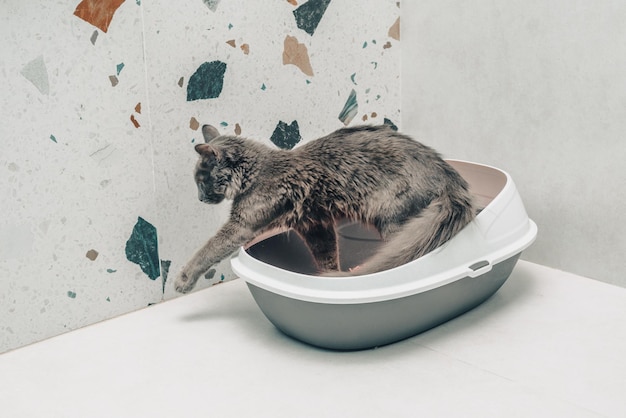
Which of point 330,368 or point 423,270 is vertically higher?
point 423,270

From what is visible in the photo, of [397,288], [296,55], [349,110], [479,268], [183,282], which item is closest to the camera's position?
[397,288]

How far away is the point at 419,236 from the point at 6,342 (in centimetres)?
86

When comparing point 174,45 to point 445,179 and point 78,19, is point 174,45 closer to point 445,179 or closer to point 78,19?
point 78,19

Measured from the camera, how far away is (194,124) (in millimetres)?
1538

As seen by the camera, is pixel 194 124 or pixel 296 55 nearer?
pixel 194 124

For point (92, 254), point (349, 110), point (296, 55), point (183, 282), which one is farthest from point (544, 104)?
point (92, 254)

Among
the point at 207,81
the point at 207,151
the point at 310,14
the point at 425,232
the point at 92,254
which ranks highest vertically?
the point at 310,14

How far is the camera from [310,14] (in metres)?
1.70

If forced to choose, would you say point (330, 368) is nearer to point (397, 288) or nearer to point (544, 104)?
point (397, 288)

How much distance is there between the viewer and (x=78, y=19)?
1.33m

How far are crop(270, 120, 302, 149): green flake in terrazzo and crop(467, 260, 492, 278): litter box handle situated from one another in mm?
637

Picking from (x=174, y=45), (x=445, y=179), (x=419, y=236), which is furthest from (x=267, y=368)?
(x=174, y=45)

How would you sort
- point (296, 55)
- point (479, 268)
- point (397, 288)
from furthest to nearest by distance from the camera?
point (296, 55) → point (479, 268) → point (397, 288)

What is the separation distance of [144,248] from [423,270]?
0.66 metres
